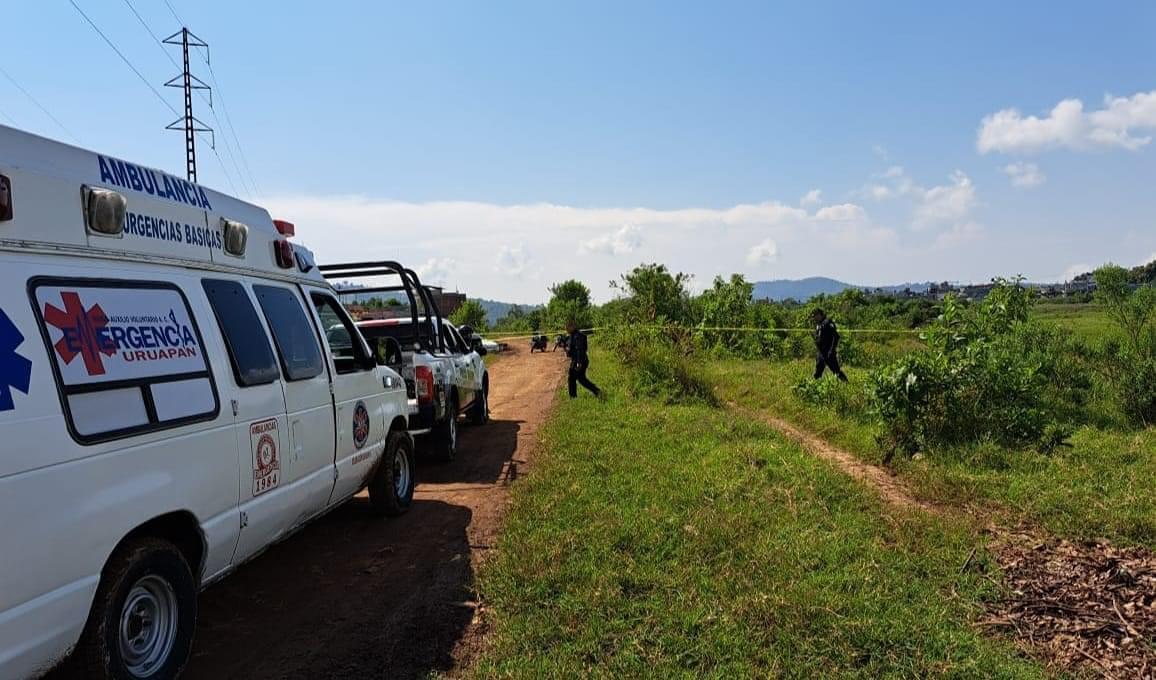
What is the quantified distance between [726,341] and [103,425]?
2320 cm

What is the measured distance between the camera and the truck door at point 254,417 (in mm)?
4125

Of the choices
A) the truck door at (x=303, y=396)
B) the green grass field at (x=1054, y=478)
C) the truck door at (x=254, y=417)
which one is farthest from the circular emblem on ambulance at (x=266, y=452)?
the green grass field at (x=1054, y=478)

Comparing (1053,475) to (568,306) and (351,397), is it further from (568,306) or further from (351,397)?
(568,306)

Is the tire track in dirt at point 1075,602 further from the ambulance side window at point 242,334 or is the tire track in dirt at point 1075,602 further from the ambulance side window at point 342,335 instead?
the ambulance side window at point 342,335

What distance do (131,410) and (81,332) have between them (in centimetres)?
39

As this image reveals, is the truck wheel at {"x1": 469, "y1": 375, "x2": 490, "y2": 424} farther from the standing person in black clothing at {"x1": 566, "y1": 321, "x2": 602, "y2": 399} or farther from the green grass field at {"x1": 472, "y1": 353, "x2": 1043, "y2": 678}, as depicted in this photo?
the green grass field at {"x1": 472, "y1": 353, "x2": 1043, "y2": 678}

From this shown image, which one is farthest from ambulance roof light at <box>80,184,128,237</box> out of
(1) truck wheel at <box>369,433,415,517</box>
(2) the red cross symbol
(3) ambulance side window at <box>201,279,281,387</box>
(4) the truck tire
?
(4) the truck tire

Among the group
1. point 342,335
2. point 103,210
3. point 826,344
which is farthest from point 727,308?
point 103,210

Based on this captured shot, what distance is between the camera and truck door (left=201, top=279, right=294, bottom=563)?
4.12 m

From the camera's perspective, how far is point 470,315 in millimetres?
44844

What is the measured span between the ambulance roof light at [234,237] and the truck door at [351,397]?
37.8 inches

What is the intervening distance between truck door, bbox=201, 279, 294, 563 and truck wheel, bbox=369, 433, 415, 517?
71.9 inches

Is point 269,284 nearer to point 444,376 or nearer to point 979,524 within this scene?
point 444,376

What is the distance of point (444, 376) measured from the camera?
9.13m
